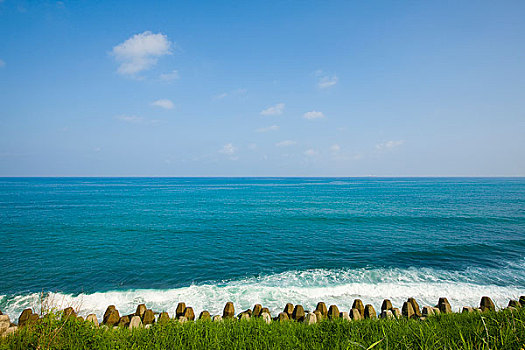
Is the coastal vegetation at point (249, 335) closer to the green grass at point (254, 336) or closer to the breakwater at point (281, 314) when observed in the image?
the green grass at point (254, 336)

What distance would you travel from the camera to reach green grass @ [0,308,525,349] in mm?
5125

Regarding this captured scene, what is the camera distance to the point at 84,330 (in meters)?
5.67

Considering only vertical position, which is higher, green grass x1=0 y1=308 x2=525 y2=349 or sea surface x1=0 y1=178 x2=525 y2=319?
green grass x1=0 y1=308 x2=525 y2=349

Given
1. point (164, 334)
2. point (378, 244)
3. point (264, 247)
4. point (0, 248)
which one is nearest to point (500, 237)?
point (378, 244)

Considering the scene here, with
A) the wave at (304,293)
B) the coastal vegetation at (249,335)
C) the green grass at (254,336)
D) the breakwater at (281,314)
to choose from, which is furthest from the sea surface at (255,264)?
the breakwater at (281,314)

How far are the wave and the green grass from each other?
251 inches

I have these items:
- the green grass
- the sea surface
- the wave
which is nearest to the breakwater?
the green grass

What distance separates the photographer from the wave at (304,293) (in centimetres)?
1277

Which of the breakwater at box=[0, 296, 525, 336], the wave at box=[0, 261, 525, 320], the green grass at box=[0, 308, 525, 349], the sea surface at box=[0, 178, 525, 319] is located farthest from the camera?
the sea surface at box=[0, 178, 525, 319]

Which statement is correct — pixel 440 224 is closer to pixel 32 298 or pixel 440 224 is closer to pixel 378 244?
pixel 378 244

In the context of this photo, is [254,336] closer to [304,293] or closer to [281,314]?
[281,314]

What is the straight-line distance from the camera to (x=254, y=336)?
602 centimetres

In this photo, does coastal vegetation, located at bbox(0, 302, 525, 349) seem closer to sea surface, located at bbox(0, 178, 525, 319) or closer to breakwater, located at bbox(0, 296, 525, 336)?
sea surface, located at bbox(0, 178, 525, 319)

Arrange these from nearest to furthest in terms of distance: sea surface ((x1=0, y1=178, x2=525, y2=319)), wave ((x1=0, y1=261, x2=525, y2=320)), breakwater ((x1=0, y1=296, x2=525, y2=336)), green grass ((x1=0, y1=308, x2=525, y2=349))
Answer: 1. green grass ((x1=0, y1=308, x2=525, y2=349))
2. breakwater ((x1=0, y1=296, x2=525, y2=336))
3. wave ((x1=0, y1=261, x2=525, y2=320))
4. sea surface ((x1=0, y1=178, x2=525, y2=319))
